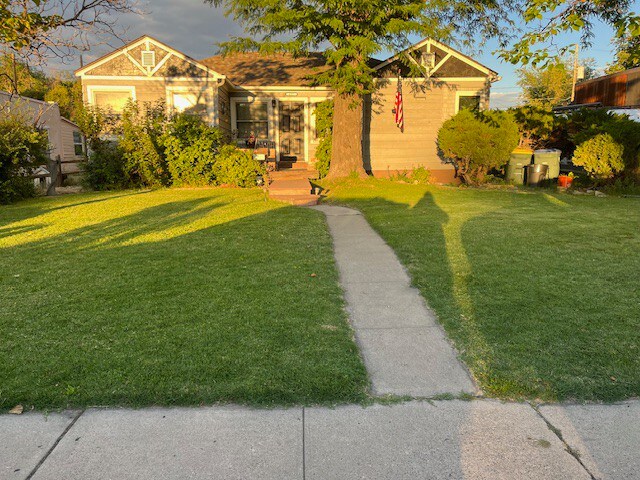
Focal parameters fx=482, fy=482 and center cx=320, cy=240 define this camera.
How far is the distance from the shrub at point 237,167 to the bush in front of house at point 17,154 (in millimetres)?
4439

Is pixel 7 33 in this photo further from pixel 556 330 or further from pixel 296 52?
pixel 556 330

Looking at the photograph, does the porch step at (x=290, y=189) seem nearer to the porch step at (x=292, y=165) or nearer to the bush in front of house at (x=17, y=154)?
the porch step at (x=292, y=165)

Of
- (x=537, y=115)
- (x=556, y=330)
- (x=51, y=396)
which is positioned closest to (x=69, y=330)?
(x=51, y=396)

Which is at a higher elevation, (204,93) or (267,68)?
(267,68)

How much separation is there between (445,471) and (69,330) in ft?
9.95

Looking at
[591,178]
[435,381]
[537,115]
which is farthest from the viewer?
[537,115]

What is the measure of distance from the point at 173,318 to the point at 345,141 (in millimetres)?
10310

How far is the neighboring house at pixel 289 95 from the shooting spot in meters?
15.0

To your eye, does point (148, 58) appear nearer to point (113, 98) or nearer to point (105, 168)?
point (113, 98)

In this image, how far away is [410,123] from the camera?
16422 millimetres

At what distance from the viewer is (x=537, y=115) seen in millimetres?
15242

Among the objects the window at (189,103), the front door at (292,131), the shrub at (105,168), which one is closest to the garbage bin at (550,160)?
the front door at (292,131)

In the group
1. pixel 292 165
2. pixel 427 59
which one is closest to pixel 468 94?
pixel 427 59

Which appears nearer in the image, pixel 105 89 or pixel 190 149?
pixel 190 149
